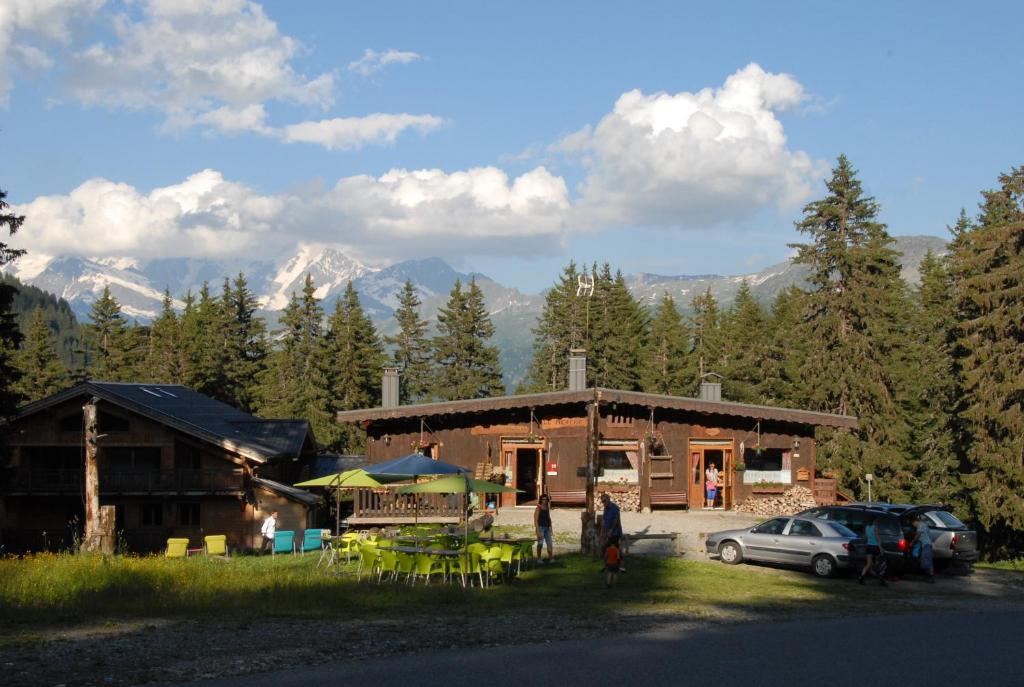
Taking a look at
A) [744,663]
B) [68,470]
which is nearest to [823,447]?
[68,470]

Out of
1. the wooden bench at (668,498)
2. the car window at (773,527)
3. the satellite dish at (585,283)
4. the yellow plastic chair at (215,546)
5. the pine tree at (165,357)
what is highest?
the satellite dish at (585,283)

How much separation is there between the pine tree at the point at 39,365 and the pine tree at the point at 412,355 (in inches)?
855

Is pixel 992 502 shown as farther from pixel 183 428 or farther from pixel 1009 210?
pixel 183 428

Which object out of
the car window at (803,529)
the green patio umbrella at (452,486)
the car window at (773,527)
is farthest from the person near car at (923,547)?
the green patio umbrella at (452,486)

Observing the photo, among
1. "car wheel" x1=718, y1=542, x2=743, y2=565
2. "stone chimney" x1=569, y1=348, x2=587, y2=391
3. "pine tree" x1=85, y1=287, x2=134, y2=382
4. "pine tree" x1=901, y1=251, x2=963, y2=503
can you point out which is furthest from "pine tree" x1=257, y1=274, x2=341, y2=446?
"car wheel" x1=718, y1=542, x2=743, y2=565

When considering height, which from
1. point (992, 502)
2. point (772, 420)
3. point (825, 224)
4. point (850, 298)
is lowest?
point (992, 502)

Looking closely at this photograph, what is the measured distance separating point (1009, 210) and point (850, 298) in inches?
395

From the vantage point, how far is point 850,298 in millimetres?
49000

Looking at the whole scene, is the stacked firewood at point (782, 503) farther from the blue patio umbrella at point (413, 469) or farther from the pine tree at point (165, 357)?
the pine tree at point (165, 357)

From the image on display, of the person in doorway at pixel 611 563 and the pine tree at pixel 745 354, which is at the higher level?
the pine tree at pixel 745 354

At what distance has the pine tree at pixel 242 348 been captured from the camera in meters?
71.4

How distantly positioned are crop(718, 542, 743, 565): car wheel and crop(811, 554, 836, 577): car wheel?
1.77 metres

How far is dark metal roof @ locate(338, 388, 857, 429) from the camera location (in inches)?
1334

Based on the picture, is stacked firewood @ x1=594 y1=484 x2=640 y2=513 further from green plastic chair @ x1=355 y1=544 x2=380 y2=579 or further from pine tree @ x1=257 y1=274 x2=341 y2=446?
pine tree @ x1=257 y1=274 x2=341 y2=446
